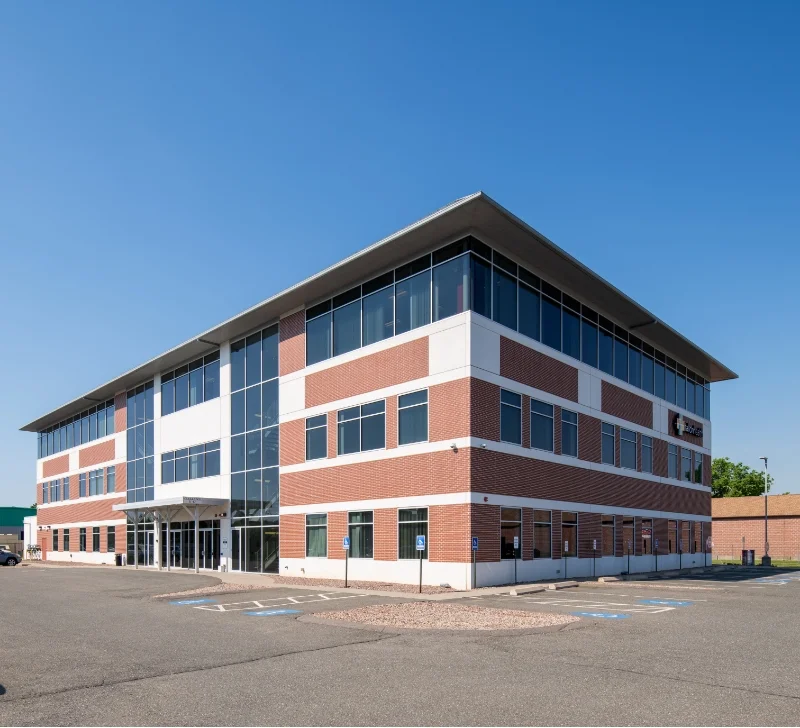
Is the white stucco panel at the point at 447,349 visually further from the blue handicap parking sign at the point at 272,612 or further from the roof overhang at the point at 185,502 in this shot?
the roof overhang at the point at 185,502

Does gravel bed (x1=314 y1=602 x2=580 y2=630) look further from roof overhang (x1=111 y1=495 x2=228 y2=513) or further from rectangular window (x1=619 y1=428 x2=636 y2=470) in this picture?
roof overhang (x1=111 y1=495 x2=228 y2=513)

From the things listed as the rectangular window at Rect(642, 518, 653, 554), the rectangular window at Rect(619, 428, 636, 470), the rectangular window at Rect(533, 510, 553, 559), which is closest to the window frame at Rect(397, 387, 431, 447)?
the rectangular window at Rect(533, 510, 553, 559)

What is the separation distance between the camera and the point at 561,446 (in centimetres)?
3362

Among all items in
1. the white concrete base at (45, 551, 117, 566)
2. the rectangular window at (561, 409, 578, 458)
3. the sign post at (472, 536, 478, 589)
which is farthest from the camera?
the white concrete base at (45, 551, 117, 566)

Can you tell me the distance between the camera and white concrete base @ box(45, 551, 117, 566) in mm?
55300

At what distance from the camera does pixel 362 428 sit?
107 ft

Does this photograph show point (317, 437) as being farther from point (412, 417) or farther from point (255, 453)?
point (412, 417)

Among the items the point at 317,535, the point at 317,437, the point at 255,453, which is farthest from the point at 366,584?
the point at 255,453

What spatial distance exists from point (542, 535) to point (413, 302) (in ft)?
34.5

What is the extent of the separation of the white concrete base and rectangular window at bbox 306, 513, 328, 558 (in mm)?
24298

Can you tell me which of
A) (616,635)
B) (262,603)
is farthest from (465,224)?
(616,635)

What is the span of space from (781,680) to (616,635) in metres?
4.73

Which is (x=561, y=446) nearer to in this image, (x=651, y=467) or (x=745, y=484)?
(x=651, y=467)

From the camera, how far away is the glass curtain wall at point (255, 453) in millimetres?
37906
